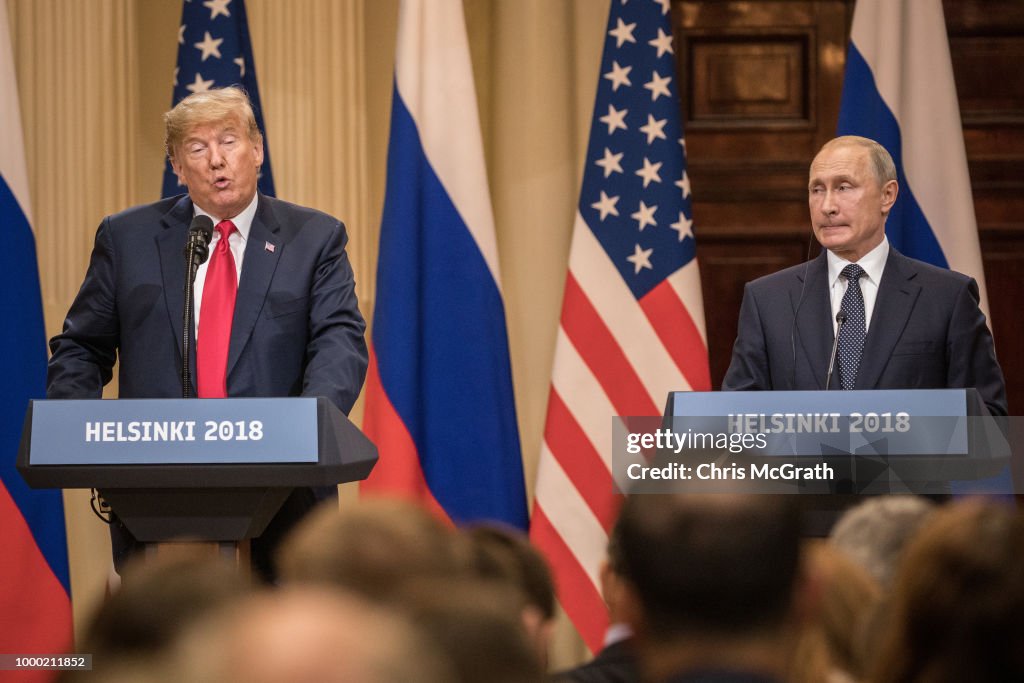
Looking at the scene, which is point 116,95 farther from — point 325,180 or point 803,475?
point 803,475

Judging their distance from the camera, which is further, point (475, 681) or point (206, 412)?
point (206, 412)

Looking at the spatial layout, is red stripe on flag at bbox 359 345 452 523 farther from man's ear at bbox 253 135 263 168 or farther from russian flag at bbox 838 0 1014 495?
russian flag at bbox 838 0 1014 495

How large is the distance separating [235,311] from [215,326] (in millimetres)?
66

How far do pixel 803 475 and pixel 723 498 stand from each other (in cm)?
160

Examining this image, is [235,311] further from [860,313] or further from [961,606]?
[961,606]

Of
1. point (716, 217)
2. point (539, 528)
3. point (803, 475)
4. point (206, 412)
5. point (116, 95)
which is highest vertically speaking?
point (116, 95)

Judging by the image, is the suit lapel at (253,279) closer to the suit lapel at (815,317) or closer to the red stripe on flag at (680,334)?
the suit lapel at (815,317)

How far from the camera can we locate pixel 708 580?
1506mm

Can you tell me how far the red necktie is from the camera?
348 cm

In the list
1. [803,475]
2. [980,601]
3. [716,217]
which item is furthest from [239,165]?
[716,217]

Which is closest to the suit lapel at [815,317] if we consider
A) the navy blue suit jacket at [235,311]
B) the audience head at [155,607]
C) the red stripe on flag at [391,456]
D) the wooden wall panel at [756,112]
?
the navy blue suit jacket at [235,311]

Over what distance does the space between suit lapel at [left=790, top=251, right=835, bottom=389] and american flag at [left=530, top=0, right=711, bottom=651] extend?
5.03 feet

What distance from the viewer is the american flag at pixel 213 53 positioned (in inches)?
221

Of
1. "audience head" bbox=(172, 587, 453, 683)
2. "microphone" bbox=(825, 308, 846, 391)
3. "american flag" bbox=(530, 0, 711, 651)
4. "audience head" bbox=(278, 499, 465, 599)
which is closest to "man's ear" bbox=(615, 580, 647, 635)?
"audience head" bbox=(278, 499, 465, 599)
